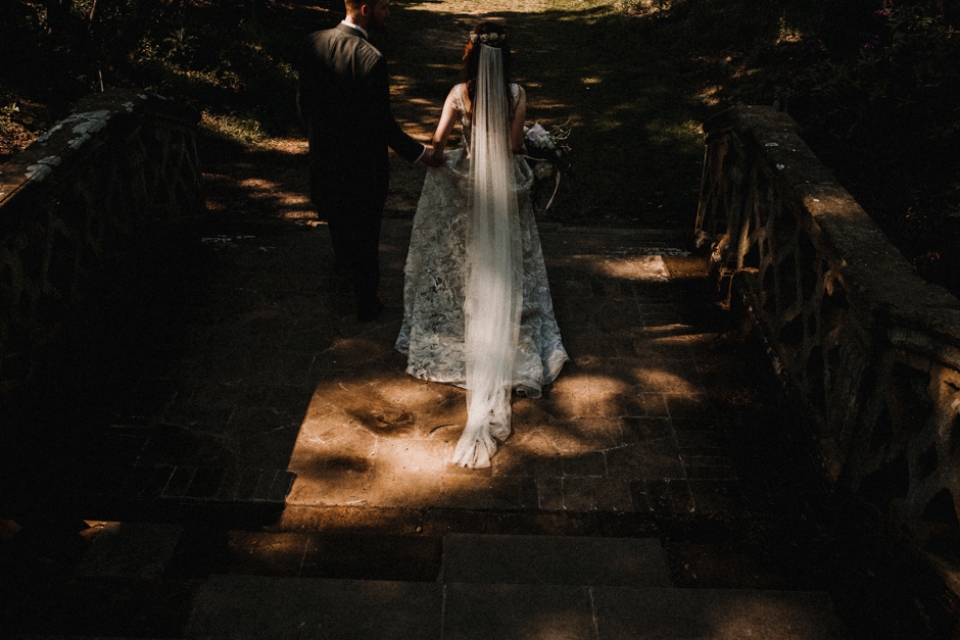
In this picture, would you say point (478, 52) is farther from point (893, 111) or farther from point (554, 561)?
point (893, 111)

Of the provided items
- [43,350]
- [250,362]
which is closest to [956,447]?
[250,362]

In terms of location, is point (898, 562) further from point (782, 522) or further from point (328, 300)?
point (328, 300)

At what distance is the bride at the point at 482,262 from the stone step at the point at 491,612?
1.50m

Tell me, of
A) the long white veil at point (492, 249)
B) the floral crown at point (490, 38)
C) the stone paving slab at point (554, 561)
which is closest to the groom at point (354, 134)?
the long white veil at point (492, 249)

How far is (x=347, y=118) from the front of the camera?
15.1ft

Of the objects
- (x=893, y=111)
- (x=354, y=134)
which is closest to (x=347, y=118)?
(x=354, y=134)

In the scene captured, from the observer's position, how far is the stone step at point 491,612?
2449mm

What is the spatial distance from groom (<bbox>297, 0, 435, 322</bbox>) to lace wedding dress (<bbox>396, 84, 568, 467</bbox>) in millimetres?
251

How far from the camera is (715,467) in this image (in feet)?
12.3

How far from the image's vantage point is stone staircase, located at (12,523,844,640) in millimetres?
2441

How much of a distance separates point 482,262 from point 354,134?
1.14 meters

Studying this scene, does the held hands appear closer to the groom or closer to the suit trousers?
the groom

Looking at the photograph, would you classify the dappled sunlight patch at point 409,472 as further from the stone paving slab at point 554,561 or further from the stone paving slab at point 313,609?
the stone paving slab at point 313,609

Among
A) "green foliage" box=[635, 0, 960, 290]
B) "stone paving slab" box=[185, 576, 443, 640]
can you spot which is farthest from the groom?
"green foliage" box=[635, 0, 960, 290]
